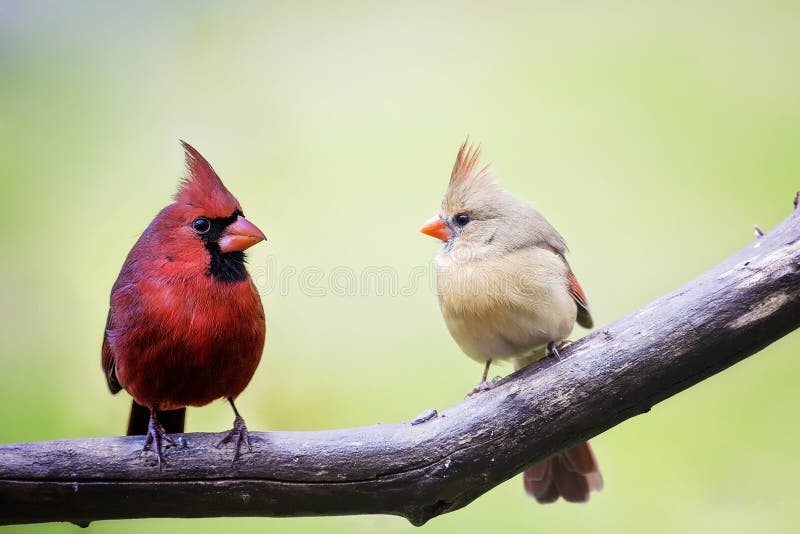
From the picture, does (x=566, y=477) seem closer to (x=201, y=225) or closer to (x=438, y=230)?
(x=438, y=230)

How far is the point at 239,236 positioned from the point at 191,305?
200 mm

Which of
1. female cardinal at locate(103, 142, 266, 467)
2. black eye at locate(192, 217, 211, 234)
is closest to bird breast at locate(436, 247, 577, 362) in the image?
female cardinal at locate(103, 142, 266, 467)

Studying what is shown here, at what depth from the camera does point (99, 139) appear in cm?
314

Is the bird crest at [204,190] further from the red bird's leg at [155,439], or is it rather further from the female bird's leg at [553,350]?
the female bird's leg at [553,350]

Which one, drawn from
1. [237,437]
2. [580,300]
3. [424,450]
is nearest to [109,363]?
[237,437]

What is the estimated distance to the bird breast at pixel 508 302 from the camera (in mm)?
2188

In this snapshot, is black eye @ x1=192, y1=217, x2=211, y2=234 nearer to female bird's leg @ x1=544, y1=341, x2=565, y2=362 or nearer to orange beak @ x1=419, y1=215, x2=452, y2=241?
orange beak @ x1=419, y1=215, x2=452, y2=241

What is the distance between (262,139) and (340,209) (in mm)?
398

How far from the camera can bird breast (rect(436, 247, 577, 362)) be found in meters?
2.19

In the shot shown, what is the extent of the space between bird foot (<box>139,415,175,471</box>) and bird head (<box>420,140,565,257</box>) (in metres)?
0.87

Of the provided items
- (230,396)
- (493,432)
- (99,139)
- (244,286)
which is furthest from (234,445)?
(99,139)

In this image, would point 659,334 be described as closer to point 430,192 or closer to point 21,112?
point 430,192

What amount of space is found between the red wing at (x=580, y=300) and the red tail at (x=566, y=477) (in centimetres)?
36

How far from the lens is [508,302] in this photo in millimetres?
2180
